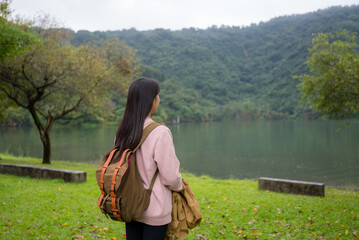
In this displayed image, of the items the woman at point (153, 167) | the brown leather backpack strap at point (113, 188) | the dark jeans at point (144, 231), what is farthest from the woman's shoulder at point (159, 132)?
the dark jeans at point (144, 231)

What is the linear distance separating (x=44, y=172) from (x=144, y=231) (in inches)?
371

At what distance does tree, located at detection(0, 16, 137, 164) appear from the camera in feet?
47.2

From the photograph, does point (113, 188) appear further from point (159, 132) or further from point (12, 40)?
point (12, 40)

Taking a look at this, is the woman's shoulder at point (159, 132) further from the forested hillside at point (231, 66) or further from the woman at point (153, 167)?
the forested hillside at point (231, 66)

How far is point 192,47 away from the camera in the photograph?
159m

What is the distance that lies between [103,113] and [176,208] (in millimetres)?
16132

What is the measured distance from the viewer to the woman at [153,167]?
239 centimetres

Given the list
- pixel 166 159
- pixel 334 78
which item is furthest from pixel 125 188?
pixel 334 78

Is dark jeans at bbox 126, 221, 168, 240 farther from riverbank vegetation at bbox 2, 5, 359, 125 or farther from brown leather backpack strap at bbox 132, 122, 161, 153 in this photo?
riverbank vegetation at bbox 2, 5, 359, 125

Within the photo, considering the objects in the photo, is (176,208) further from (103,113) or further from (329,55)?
(103,113)

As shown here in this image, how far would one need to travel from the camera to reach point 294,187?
31.9 feet

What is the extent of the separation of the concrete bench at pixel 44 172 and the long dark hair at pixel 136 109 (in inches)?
329

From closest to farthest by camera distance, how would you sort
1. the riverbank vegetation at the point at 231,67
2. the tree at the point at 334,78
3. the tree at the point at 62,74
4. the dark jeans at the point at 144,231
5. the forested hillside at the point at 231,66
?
1. the dark jeans at the point at 144,231
2. the tree at the point at 334,78
3. the tree at the point at 62,74
4. the riverbank vegetation at the point at 231,67
5. the forested hillside at the point at 231,66

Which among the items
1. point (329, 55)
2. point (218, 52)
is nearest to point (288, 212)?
point (329, 55)
